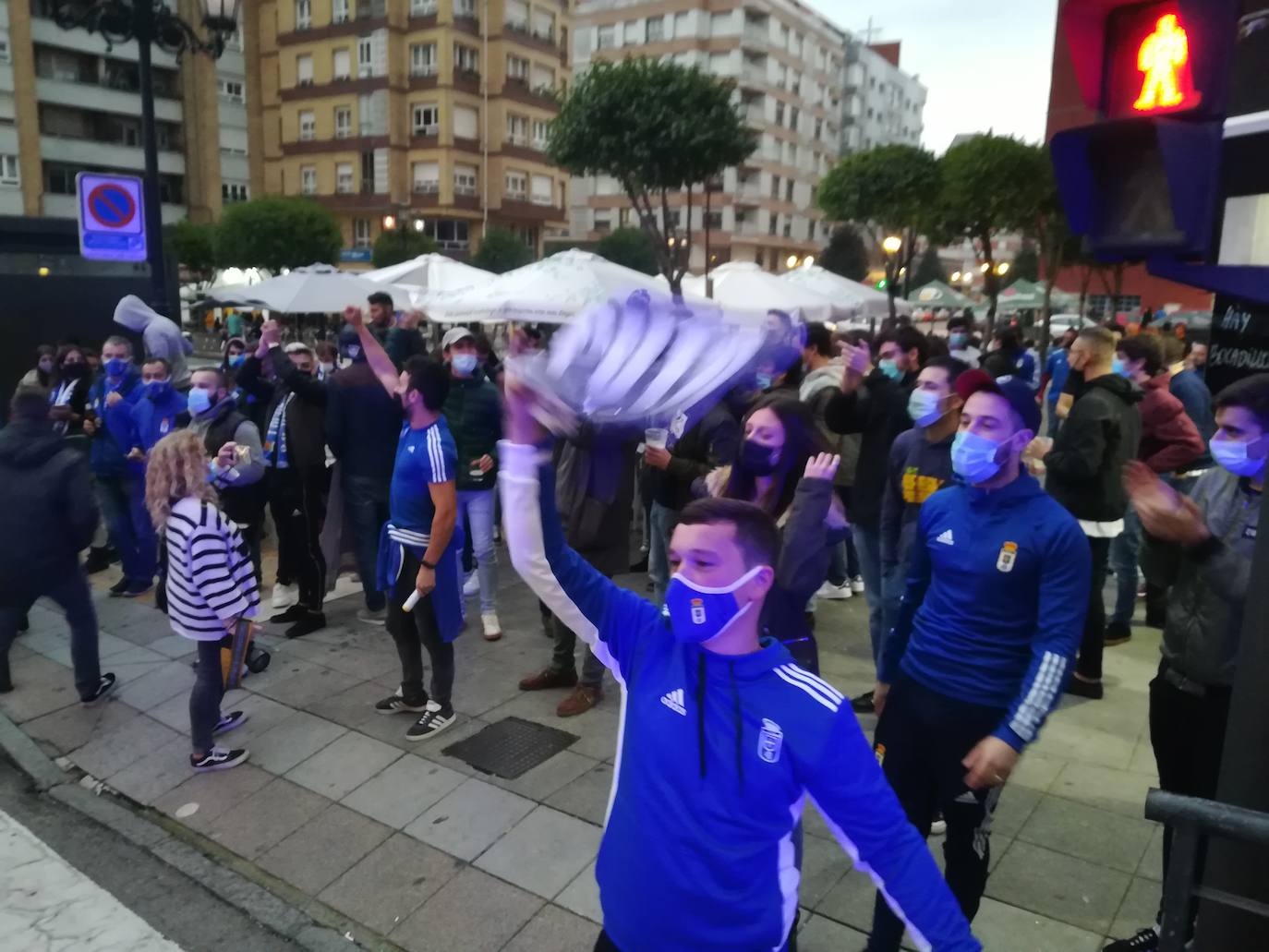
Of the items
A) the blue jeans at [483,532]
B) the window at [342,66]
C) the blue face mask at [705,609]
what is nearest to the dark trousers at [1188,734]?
the blue face mask at [705,609]

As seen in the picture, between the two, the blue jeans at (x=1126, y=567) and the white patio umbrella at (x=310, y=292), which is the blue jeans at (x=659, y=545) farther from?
the white patio umbrella at (x=310, y=292)

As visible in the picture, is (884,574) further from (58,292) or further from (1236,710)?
(58,292)

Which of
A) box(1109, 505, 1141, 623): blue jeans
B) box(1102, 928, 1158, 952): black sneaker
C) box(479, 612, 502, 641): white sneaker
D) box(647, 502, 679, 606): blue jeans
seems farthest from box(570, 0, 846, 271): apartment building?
box(1102, 928, 1158, 952): black sneaker

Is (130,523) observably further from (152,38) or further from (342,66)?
(342,66)

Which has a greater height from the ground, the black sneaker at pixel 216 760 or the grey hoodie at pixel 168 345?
the grey hoodie at pixel 168 345

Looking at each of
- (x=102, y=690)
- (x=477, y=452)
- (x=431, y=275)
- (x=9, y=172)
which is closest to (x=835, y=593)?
(x=477, y=452)

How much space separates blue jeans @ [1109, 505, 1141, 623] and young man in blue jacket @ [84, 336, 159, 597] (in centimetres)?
756

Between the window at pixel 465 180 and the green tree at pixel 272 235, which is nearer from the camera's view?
the green tree at pixel 272 235

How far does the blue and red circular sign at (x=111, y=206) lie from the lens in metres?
8.70

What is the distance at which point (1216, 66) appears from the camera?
2.20 meters

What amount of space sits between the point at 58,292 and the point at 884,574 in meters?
12.2

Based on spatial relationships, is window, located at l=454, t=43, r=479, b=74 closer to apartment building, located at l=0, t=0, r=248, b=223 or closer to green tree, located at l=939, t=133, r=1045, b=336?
apartment building, located at l=0, t=0, r=248, b=223

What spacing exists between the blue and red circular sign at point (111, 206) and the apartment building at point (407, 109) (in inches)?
1546

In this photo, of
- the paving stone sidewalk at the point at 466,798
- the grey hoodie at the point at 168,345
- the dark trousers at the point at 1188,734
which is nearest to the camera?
the dark trousers at the point at 1188,734
